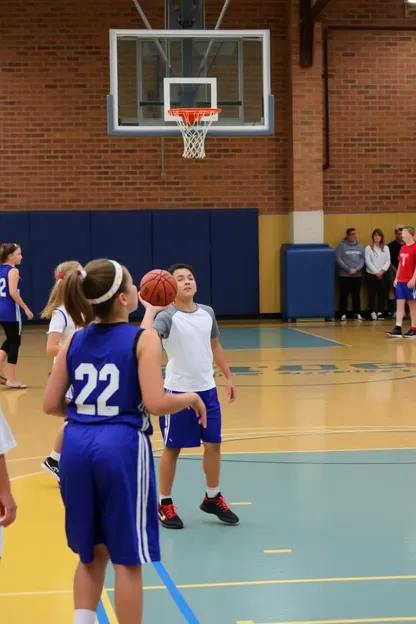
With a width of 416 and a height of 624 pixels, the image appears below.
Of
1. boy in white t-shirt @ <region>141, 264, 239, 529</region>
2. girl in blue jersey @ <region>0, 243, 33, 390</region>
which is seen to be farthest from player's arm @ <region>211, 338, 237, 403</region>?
girl in blue jersey @ <region>0, 243, 33, 390</region>

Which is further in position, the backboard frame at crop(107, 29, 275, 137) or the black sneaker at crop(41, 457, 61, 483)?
the backboard frame at crop(107, 29, 275, 137)

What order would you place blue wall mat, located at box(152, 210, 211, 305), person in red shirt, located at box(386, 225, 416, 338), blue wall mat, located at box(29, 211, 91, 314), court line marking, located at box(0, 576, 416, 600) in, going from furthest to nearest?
blue wall mat, located at box(152, 210, 211, 305) → blue wall mat, located at box(29, 211, 91, 314) → person in red shirt, located at box(386, 225, 416, 338) → court line marking, located at box(0, 576, 416, 600)

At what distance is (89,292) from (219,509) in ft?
8.40

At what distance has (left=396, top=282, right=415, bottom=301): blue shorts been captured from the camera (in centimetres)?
1505

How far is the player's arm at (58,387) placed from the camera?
3410 millimetres

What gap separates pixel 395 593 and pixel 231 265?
14635mm

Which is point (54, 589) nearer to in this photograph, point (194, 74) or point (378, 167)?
point (194, 74)

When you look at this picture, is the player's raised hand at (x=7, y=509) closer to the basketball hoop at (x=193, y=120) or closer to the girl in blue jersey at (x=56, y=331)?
the girl in blue jersey at (x=56, y=331)

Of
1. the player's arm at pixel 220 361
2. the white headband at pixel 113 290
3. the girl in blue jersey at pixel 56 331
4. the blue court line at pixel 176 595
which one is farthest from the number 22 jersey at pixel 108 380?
the girl in blue jersey at pixel 56 331

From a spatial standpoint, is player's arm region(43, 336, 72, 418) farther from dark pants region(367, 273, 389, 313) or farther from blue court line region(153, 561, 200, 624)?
dark pants region(367, 273, 389, 313)

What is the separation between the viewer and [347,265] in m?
18.5

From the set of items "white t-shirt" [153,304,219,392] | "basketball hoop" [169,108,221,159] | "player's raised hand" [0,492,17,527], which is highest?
"basketball hoop" [169,108,221,159]

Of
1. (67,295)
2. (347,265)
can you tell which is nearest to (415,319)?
(347,265)

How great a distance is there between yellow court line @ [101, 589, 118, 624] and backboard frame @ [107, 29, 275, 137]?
27.9ft
